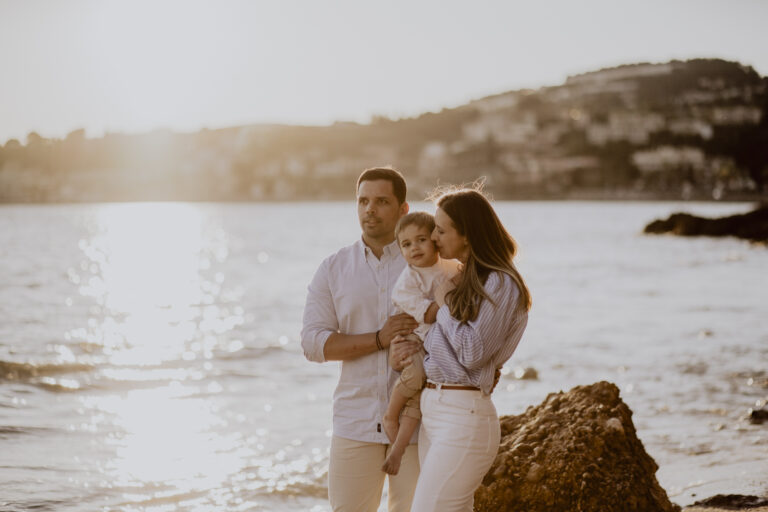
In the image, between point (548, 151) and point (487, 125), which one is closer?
point (548, 151)

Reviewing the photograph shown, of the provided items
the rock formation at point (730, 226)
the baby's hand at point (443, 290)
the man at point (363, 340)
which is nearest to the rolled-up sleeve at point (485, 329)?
the baby's hand at point (443, 290)

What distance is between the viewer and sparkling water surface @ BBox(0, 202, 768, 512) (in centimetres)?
794

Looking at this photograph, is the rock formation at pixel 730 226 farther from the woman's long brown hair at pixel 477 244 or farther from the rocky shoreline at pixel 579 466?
the woman's long brown hair at pixel 477 244

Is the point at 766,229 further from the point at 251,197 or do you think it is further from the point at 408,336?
the point at 251,197

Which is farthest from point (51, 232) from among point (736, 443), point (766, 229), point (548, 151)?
point (548, 151)

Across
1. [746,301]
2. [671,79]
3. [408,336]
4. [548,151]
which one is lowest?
[746,301]

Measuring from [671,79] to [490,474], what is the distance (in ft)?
535

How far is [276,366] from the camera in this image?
14945mm

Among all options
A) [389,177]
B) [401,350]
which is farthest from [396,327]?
[389,177]

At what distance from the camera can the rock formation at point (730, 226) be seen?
4894cm

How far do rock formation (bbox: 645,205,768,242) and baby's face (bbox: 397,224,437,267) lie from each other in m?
46.5

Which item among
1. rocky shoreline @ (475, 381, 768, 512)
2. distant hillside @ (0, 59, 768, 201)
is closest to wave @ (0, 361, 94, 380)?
rocky shoreline @ (475, 381, 768, 512)

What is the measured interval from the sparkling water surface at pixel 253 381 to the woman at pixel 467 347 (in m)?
0.54

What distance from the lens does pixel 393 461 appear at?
3.84 m
